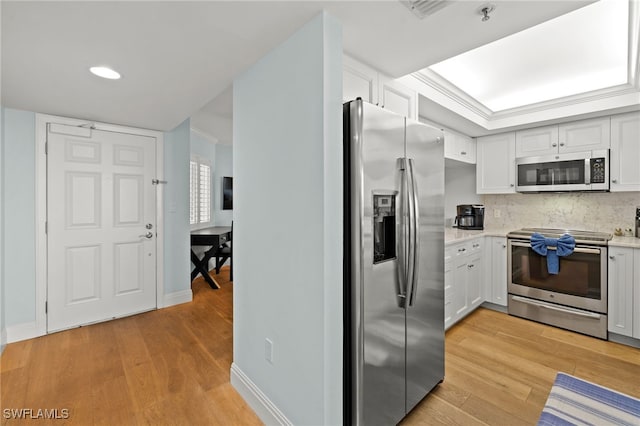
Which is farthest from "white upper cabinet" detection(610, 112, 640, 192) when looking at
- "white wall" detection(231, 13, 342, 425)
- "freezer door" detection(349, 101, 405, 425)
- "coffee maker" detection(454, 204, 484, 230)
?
"white wall" detection(231, 13, 342, 425)

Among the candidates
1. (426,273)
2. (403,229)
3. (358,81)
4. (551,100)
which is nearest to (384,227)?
(403,229)

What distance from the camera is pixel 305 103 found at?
149 cm

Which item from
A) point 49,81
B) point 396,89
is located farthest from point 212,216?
point 396,89

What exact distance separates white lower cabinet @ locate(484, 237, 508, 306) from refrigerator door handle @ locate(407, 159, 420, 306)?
2.41 metres

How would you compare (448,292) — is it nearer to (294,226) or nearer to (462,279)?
(462,279)

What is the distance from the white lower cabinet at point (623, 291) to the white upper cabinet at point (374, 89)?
2.43 m

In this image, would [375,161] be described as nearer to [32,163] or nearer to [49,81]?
[49,81]

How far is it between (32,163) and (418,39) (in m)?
3.56

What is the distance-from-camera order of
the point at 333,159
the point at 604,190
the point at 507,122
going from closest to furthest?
the point at 333,159 < the point at 604,190 < the point at 507,122

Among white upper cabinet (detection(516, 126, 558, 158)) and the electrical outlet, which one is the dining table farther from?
white upper cabinet (detection(516, 126, 558, 158))

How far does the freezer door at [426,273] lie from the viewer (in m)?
1.79

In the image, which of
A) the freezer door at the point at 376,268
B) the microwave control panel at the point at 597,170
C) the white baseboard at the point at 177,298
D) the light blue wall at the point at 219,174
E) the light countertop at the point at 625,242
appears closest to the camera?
the freezer door at the point at 376,268

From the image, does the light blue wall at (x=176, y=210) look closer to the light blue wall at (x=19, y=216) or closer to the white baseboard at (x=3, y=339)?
the light blue wall at (x=19, y=216)

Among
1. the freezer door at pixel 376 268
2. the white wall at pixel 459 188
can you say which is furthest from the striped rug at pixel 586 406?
the white wall at pixel 459 188
